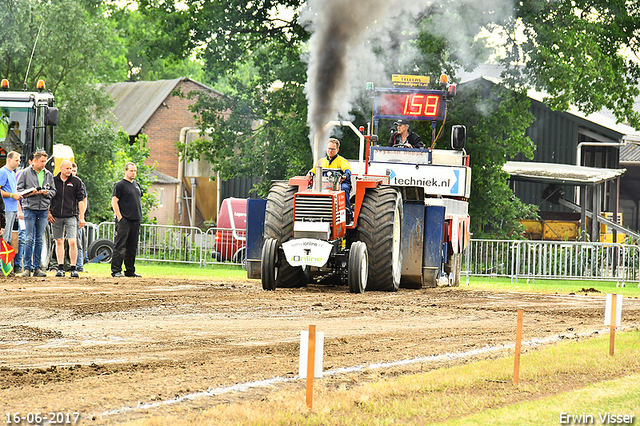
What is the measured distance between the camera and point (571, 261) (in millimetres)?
20719

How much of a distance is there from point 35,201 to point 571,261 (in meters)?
12.0

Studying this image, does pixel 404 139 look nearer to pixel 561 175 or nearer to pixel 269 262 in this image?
pixel 269 262

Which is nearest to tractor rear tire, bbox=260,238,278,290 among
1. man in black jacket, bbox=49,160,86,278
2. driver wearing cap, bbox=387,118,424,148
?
man in black jacket, bbox=49,160,86,278

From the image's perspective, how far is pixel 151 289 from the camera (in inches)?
518

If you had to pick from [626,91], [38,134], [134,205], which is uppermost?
[626,91]

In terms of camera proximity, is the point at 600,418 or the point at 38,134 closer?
the point at 600,418

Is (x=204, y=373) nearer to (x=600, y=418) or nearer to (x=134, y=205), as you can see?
(x=600, y=418)

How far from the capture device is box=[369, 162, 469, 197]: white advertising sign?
16.6 meters

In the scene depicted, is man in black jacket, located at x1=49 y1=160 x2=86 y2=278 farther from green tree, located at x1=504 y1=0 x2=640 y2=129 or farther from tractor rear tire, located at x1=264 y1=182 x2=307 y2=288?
green tree, located at x1=504 y1=0 x2=640 y2=129

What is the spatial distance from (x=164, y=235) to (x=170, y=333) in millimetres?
16060

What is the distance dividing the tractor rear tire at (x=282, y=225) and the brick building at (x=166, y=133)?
2796cm

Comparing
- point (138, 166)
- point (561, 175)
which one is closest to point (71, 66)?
point (138, 166)

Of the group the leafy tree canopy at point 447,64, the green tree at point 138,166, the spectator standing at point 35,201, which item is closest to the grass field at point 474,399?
the spectator standing at point 35,201

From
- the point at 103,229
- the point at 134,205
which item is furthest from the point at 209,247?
the point at 134,205
